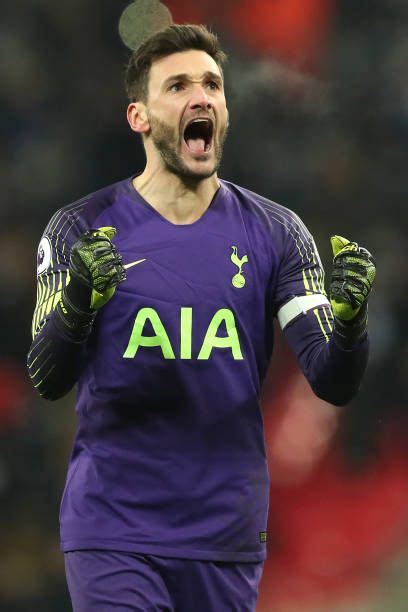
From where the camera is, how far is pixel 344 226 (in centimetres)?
508

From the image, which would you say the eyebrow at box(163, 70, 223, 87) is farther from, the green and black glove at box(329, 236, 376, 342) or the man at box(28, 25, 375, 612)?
the green and black glove at box(329, 236, 376, 342)

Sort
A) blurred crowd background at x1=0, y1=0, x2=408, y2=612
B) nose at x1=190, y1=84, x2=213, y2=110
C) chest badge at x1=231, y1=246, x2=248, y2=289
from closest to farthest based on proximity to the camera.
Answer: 1. chest badge at x1=231, y1=246, x2=248, y2=289
2. nose at x1=190, y1=84, x2=213, y2=110
3. blurred crowd background at x1=0, y1=0, x2=408, y2=612

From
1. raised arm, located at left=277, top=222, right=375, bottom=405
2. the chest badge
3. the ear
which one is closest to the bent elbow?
raised arm, located at left=277, top=222, right=375, bottom=405

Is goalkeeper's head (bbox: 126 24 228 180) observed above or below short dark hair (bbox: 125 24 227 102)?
below

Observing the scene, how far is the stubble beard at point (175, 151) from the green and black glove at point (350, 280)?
1.83 feet

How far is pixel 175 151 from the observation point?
10.1 ft

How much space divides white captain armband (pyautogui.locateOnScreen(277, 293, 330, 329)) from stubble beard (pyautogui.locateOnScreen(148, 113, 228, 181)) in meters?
0.41

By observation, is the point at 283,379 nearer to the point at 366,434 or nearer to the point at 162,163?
the point at 366,434

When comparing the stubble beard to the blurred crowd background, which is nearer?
the stubble beard

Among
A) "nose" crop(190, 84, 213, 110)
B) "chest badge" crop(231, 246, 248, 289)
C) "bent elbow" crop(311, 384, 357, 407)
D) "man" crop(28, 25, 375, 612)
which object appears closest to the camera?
"man" crop(28, 25, 375, 612)

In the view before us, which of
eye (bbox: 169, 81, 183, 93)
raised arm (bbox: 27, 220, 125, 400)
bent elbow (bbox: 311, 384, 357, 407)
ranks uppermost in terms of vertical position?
eye (bbox: 169, 81, 183, 93)

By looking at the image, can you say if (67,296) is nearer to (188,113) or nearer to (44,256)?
(44,256)

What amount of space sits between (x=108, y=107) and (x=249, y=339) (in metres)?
2.40

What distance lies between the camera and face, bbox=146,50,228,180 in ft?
10.1
